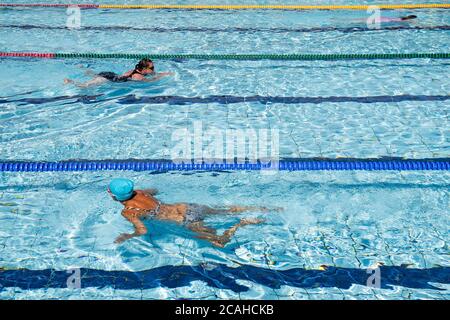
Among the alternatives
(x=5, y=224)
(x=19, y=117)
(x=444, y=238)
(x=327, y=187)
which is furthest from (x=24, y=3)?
(x=444, y=238)

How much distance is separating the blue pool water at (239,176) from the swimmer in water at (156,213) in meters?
0.06

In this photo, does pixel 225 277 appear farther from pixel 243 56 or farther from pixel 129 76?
pixel 243 56

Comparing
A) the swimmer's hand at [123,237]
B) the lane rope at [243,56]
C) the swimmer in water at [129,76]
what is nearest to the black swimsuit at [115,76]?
the swimmer in water at [129,76]

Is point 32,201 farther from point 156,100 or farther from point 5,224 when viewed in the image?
point 156,100

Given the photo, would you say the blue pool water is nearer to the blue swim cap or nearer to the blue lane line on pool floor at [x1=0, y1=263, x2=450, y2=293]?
the blue lane line on pool floor at [x1=0, y1=263, x2=450, y2=293]

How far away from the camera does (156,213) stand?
3.73 meters

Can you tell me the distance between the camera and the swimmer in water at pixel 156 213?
11.9 feet

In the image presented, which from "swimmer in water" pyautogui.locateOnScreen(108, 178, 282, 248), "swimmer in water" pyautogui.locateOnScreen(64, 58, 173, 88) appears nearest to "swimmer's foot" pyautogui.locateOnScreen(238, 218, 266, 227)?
"swimmer in water" pyautogui.locateOnScreen(108, 178, 282, 248)

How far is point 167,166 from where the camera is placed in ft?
14.1

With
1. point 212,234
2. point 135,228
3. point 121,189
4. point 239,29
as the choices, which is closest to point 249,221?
point 212,234

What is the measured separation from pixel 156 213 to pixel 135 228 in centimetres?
18

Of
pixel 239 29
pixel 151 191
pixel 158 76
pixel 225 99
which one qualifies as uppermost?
pixel 239 29

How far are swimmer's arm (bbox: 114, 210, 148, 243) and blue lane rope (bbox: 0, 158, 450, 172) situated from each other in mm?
699

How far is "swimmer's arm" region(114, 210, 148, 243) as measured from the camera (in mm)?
3648
